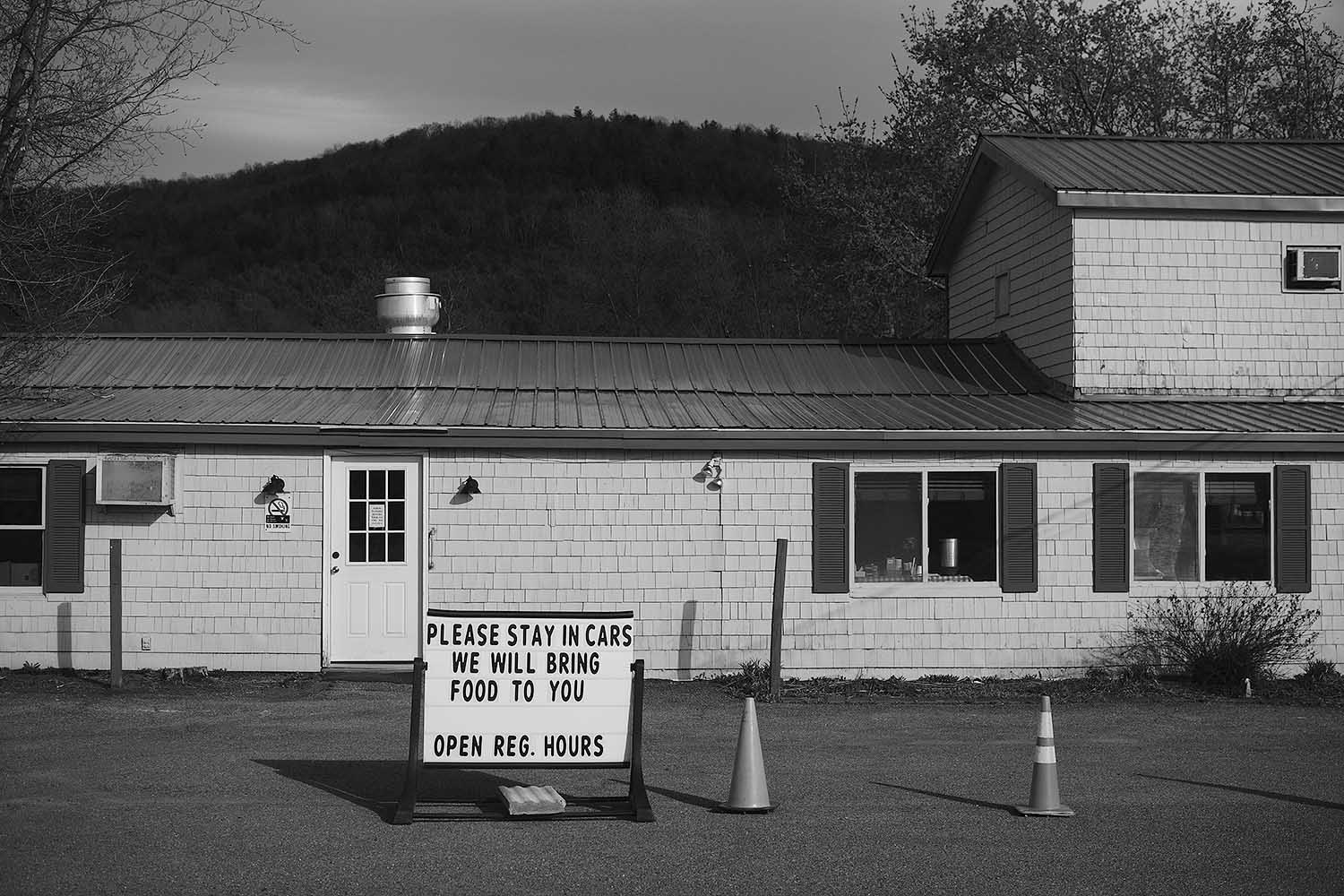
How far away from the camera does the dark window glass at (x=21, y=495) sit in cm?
1412

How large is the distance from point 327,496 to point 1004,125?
23.4 metres

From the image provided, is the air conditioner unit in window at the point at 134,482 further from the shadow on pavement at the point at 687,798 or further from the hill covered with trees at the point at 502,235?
the hill covered with trees at the point at 502,235

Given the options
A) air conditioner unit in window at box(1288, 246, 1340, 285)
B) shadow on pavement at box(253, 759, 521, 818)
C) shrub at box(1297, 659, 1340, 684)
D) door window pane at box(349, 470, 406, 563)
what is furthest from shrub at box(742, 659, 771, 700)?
air conditioner unit in window at box(1288, 246, 1340, 285)

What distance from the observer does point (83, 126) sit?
15133 millimetres

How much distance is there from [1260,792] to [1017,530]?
5.41 m

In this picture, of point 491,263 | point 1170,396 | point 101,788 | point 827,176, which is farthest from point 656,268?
point 101,788

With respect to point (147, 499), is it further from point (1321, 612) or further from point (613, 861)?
point (1321, 612)

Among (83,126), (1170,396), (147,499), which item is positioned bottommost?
(147,499)

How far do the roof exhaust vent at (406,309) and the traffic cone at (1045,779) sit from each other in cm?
1166

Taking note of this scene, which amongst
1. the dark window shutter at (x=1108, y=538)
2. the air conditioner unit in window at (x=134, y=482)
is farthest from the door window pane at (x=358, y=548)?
the dark window shutter at (x=1108, y=538)

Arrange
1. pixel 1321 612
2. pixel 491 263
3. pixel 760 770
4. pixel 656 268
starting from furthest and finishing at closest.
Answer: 1. pixel 491 263
2. pixel 656 268
3. pixel 1321 612
4. pixel 760 770

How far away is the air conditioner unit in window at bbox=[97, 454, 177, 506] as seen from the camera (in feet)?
44.9

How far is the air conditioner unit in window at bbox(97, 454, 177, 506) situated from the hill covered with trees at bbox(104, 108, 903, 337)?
23304 mm

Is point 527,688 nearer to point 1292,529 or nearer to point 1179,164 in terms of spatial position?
point 1292,529
